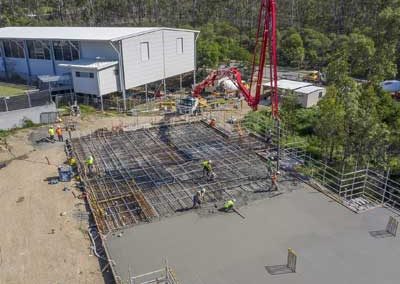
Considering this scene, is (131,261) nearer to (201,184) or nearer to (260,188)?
(201,184)

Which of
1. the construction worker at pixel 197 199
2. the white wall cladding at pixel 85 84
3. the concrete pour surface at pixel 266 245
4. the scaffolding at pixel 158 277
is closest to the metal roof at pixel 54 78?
the white wall cladding at pixel 85 84

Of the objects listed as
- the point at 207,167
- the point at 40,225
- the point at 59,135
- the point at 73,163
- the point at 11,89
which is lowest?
the point at 40,225

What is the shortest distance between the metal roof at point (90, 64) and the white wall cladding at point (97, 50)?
0.67 m

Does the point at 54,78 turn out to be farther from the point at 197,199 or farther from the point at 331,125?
the point at 331,125

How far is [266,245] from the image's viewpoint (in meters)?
15.2

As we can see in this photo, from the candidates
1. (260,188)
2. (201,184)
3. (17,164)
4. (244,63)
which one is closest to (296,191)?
(260,188)

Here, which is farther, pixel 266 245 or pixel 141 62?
pixel 141 62

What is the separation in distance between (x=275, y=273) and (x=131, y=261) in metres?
5.33

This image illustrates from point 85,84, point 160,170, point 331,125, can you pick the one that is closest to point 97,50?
point 85,84

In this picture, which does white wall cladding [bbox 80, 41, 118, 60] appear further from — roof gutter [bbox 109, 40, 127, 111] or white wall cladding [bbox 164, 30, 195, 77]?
white wall cladding [bbox 164, 30, 195, 77]

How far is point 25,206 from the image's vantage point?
731 inches

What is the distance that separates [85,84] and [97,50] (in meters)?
3.51

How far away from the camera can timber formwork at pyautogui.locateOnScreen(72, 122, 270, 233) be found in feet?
59.2

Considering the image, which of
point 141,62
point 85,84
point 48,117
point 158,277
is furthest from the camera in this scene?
Answer: point 141,62
